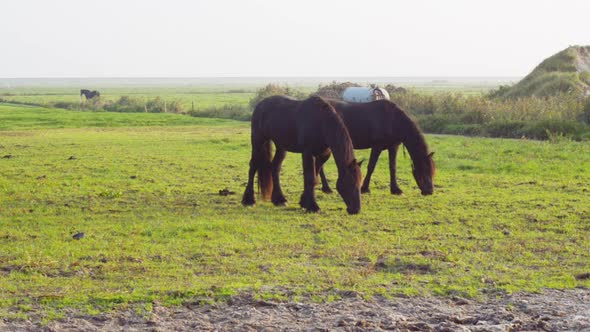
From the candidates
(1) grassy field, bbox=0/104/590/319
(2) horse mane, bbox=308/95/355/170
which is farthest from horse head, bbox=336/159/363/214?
(1) grassy field, bbox=0/104/590/319

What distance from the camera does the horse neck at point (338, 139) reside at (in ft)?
35.6

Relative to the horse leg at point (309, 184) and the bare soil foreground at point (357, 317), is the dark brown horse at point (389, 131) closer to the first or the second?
the horse leg at point (309, 184)

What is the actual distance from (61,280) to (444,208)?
20.0 ft

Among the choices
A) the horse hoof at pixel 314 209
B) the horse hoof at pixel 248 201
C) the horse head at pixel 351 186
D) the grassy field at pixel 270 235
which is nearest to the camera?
the grassy field at pixel 270 235

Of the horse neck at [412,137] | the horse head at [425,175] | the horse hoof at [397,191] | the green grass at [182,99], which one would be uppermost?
the horse neck at [412,137]

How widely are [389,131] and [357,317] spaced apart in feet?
21.7

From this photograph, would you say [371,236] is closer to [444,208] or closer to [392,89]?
[444,208]

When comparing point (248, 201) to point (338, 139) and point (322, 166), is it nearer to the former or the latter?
point (322, 166)

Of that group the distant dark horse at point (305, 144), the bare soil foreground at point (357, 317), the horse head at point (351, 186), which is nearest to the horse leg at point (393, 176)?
the distant dark horse at point (305, 144)

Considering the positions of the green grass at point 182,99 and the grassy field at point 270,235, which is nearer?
the grassy field at point 270,235

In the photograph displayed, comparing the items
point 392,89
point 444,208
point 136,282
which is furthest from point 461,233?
point 392,89

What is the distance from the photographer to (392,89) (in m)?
40.2

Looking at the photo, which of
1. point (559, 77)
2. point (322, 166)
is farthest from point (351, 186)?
point (559, 77)
